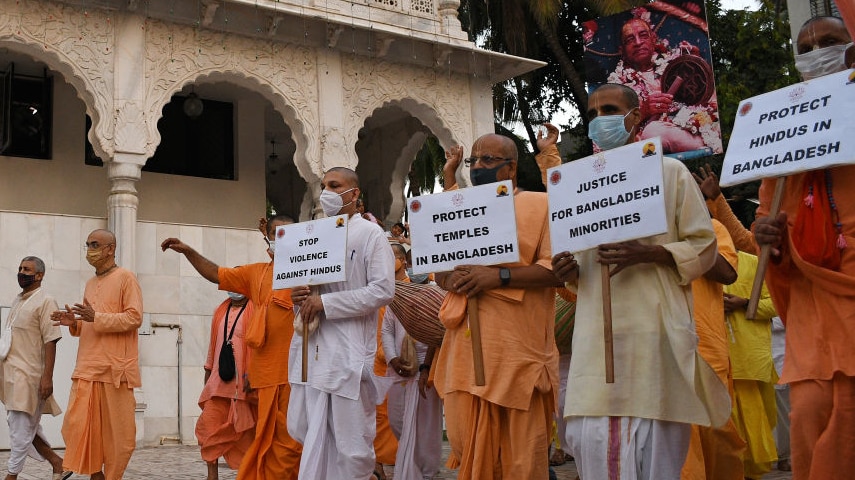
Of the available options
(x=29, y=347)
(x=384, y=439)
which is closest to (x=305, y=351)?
(x=384, y=439)

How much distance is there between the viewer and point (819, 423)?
3.61 meters

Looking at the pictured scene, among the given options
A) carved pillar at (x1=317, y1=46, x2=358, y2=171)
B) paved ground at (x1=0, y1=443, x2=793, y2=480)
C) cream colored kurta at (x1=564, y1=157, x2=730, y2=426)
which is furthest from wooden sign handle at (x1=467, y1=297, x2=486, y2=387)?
carved pillar at (x1=317, y1=46, x2=358, y2=171)

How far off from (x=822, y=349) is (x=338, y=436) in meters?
2.86

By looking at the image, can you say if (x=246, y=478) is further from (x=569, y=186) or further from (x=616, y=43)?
(x=616, y=43)

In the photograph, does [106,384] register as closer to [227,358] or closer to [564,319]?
[227,358]

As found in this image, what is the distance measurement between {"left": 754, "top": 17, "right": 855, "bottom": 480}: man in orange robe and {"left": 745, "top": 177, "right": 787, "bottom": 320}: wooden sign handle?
3cm

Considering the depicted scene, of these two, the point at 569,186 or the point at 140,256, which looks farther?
the point at 140,256

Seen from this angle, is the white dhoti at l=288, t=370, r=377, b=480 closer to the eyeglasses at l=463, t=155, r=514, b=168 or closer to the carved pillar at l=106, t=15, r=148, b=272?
the eyeglasses at l=463, t=155, r=514, b=168

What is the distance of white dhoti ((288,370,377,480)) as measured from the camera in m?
5.61

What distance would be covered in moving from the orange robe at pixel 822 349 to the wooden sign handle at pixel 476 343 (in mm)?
1331

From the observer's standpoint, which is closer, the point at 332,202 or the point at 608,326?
the point at 608,326

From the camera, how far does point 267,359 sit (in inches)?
280

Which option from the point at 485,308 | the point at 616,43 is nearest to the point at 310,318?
the point at 485,308

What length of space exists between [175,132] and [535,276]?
12704 millimetres
